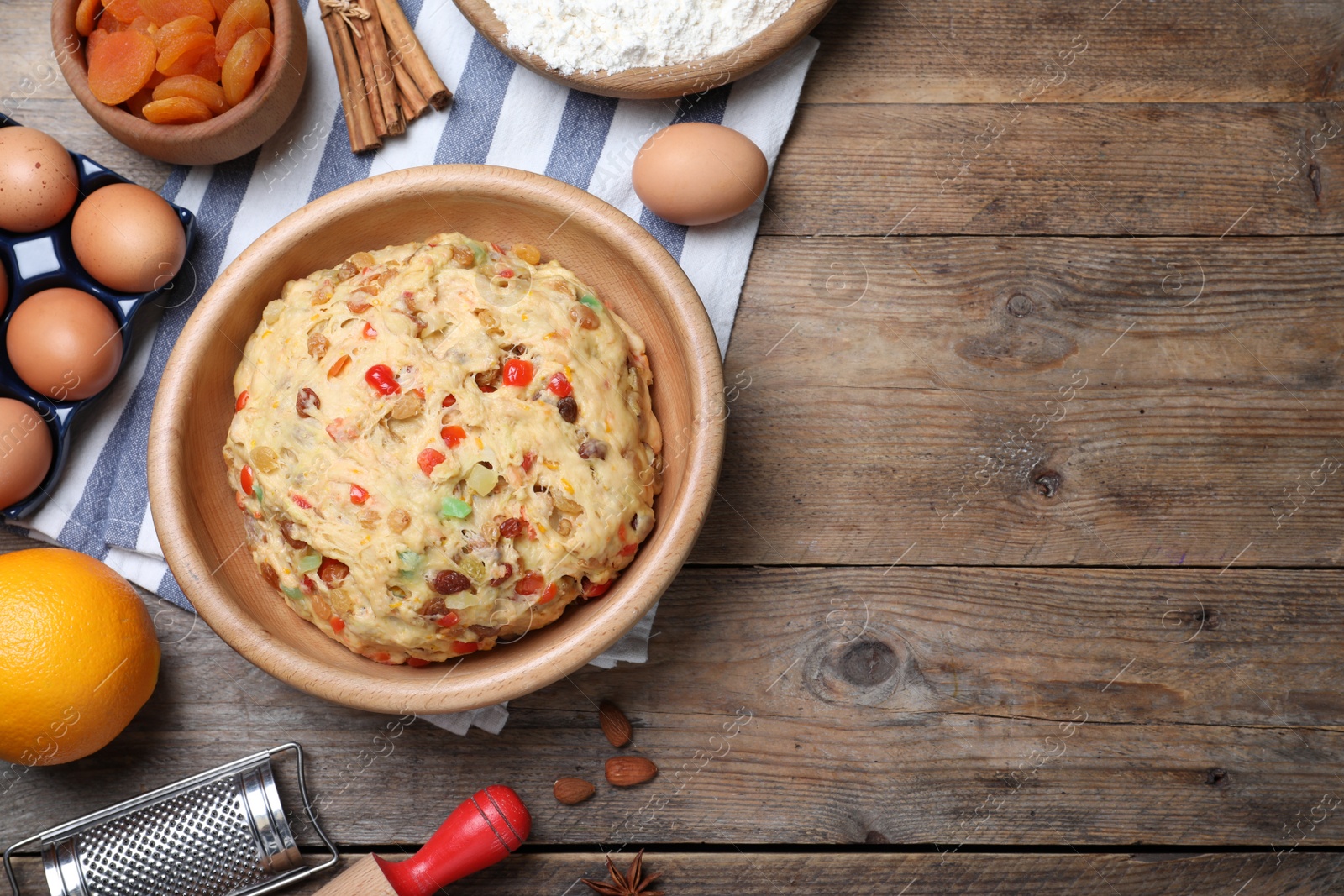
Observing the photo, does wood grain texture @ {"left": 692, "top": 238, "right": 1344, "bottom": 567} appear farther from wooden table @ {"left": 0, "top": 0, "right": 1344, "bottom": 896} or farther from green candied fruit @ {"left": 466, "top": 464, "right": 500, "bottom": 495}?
green candied fruit @ {"left": 466, "top": 464, "right": 500, "bottom": 495}

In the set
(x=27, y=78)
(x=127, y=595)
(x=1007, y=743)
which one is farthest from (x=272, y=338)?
(x=1007, y=743)

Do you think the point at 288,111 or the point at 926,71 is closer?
the point at 288,111

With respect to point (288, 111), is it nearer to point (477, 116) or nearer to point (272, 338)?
point (477, 116)

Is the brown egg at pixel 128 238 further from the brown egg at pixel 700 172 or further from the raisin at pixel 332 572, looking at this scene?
the brown egg at pixel 700 172

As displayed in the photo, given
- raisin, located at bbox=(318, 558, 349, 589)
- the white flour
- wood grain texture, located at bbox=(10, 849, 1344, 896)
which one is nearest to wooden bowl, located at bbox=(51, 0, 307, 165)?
the white flour

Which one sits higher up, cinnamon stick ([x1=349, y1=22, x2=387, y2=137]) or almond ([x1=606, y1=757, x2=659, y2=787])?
cinnamon stick ([x1=349, y1=22, x2=387, y2=137])

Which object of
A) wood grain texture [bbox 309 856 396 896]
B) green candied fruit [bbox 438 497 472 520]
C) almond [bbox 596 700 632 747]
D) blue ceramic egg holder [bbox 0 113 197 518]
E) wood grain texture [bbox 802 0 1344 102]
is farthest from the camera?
wood grain texture [bbox 802 0 1344 102]
